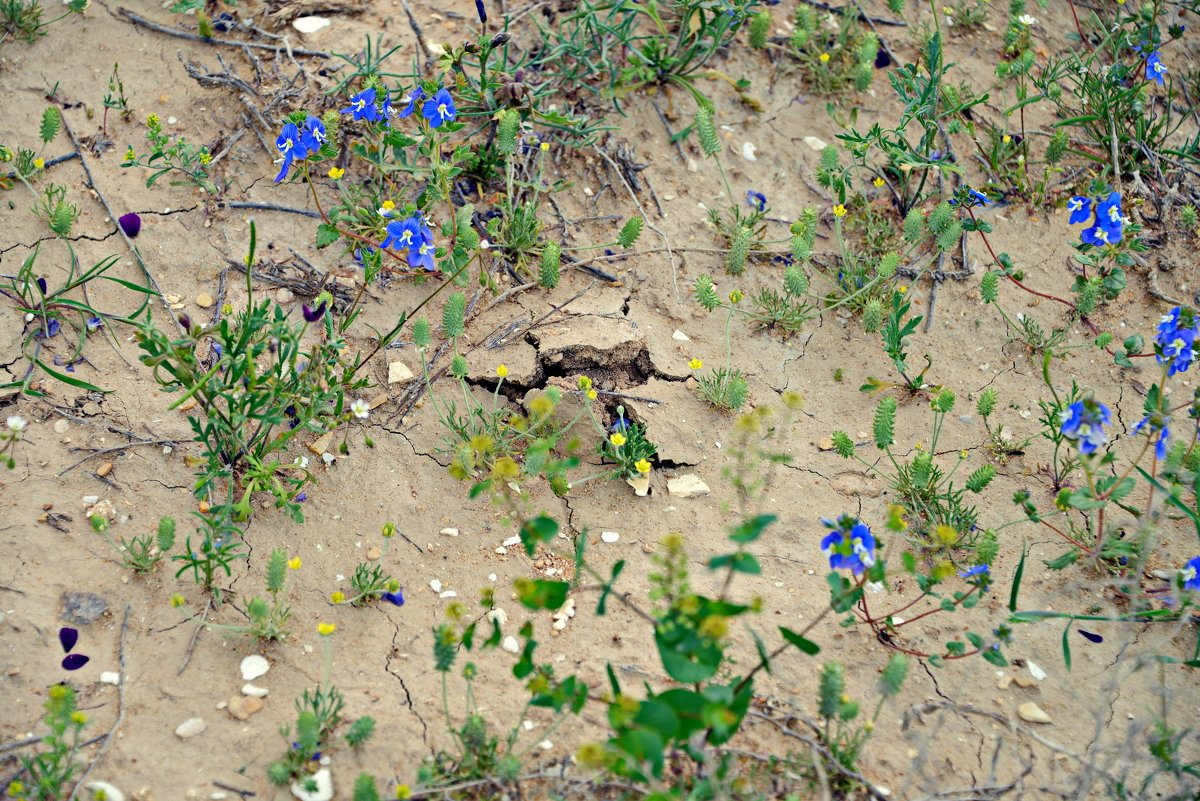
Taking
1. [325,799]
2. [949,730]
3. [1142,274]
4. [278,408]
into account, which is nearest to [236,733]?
[325,799]

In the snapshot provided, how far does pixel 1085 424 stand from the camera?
237 centimetres

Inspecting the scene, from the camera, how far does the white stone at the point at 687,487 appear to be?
296cm

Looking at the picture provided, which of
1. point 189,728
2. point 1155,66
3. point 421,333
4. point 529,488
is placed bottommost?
point 189,728

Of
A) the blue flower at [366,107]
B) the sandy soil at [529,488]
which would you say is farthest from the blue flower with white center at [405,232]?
the blue flower at [366,107]

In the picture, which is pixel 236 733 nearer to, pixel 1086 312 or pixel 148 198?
pixel 148 198

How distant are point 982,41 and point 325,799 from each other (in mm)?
4239

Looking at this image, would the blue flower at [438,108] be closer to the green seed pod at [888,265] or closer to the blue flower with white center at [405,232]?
the blue flower with white center at [405,232]

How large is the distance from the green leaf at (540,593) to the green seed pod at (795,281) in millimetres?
1793

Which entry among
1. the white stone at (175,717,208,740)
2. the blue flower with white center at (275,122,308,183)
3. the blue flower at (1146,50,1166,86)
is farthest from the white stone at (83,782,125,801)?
the blue flower at (1146,50,1166,86)

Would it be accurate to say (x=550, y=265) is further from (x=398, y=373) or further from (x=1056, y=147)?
(x=1056, y=147)

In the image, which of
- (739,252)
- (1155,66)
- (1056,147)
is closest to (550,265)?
(739,252)

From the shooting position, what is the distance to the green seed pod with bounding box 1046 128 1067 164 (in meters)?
3.70

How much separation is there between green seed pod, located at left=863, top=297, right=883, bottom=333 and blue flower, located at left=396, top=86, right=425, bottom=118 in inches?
70.5

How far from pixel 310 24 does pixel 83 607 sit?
2.67m
